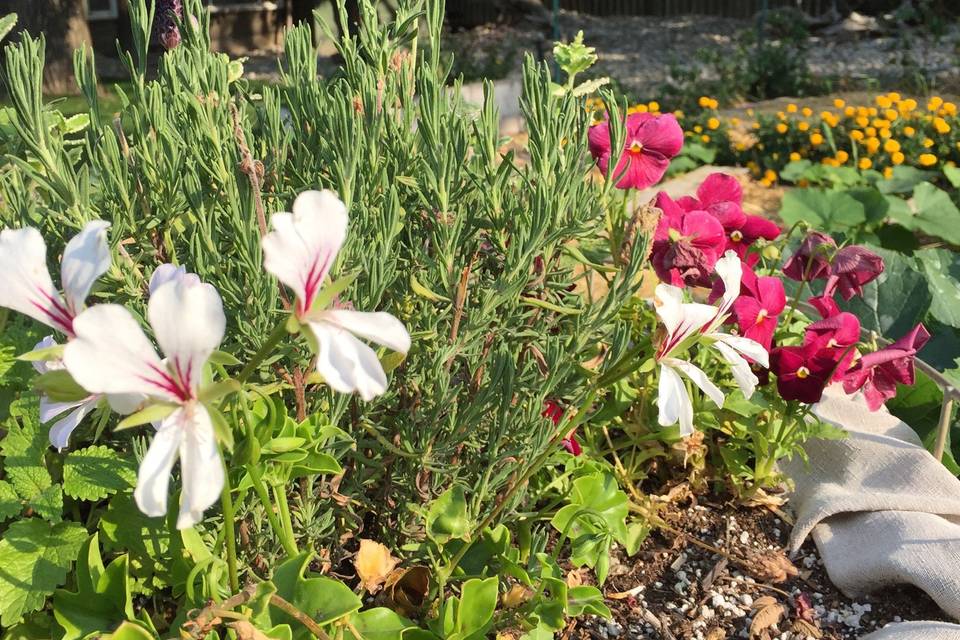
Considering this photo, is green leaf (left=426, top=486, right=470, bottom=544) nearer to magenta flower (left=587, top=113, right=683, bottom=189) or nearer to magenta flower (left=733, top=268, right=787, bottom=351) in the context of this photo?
magenta flower (left=733, top=268, right=787, bottom=351)

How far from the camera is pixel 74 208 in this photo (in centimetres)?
135

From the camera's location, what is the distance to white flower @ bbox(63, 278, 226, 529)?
81 centimetres

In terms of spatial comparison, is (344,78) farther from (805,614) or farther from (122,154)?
(805,614)

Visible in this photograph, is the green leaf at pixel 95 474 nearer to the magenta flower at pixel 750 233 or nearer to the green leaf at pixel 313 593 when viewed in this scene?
the green leaf at pixel 313 593

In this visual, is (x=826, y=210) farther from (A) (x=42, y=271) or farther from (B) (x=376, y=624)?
(A) (x=42, y=271)

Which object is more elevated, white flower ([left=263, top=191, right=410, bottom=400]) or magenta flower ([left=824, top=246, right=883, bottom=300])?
white flower ([left=263, top=191, right=410, bottom=400])

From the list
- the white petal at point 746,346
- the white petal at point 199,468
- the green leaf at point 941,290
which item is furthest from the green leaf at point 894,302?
the white petal at point 199,468

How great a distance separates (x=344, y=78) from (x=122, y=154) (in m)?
0.38

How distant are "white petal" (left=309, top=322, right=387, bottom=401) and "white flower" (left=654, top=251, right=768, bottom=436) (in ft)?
1.32

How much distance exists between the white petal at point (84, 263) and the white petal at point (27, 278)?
19 mm

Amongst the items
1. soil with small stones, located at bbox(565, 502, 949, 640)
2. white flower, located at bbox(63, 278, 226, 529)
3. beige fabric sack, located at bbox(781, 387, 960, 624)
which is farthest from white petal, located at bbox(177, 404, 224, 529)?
beige fabric sack, located at bbox(781, 387, 960, 624)

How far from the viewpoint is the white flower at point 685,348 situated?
115 centimetres

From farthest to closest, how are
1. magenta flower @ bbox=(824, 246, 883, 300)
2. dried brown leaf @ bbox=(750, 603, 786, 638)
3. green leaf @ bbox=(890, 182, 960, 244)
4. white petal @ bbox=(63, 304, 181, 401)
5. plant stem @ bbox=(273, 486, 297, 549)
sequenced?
green leaf @ bbox=(890, 182, 960, 244) < magenta flower @ bbox=(824, 246, 883, 300) < dried brown leaf @ bbox=(750, 603, 786, 638) < plant stem @ bbox=(273, 486, 297, 549) < white petal @ bbox=(63, 304, 181, 401)

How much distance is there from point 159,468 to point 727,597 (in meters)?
1.35
